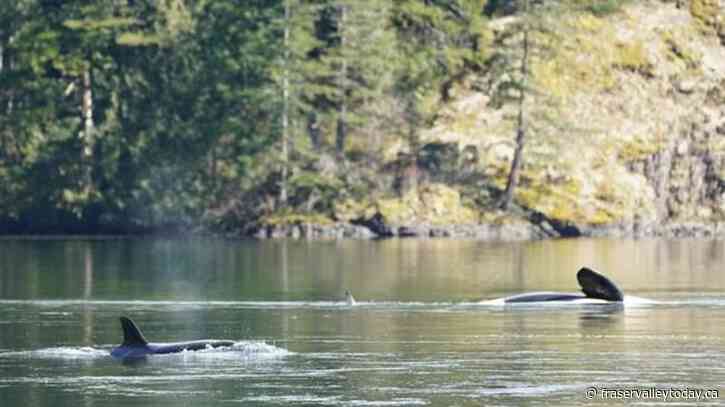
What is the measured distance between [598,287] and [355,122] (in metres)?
51.8

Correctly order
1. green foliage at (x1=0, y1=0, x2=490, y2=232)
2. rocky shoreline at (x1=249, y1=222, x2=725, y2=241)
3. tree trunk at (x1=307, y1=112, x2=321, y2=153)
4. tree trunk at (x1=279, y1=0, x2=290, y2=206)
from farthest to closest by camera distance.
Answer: tree trunk at (x1=307, y1=112, x2=321, y2=153), green foliage at (x1=0, y1=0, x2=490, y2=232), tree trunk at (x1=279, y1=0, x2=290, y2=206), rocky shoreline at (x1=249, y1=222, x2=725, y2=241)

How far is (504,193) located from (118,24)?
2094 cm

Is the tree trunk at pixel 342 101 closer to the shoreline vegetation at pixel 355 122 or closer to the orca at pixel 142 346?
the shoreline vegetation at pixel 355 122

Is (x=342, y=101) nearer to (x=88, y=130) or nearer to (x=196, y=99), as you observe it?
(x=196, y=99)

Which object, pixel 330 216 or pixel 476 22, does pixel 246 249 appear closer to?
pixel 330 216

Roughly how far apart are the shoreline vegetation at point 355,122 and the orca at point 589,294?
46.0m

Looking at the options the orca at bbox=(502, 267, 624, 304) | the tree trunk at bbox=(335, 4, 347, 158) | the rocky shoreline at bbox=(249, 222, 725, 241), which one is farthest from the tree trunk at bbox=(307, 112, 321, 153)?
the orca at bbox=(502, 267, 624, 304)

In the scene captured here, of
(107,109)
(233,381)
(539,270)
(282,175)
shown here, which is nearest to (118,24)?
(107,109)

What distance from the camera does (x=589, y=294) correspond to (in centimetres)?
5131

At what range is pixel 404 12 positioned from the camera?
359 ft

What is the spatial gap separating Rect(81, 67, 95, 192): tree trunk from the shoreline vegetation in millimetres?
99

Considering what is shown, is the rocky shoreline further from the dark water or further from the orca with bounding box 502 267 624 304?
the orca with bounding box 502 267 624 304

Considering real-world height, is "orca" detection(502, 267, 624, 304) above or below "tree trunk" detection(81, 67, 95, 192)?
below

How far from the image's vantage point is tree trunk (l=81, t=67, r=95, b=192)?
339ft
